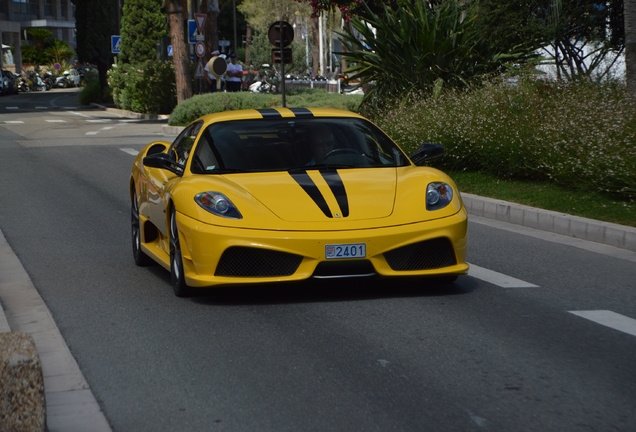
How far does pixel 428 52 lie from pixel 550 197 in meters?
7.41

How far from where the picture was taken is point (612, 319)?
680 centimetres

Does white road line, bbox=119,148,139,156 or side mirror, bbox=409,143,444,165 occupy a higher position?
side mirror, bbox=409,143,444,165

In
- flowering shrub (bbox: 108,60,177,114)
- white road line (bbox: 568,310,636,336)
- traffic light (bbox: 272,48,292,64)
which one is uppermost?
traffic light (bbox: 272,48,292,64)

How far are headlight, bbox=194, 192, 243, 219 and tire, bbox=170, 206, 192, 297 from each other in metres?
0.34

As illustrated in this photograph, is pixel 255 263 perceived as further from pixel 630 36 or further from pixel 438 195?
pixel 630 36

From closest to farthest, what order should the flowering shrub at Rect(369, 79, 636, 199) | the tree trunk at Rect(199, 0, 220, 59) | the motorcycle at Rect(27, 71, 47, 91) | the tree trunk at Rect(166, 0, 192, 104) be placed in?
the flowering shrub at Rect(369, 79, 636, 199) < the tree trunk at Rect(166, 0, 192, 104) < the tree trunk at Rect(199, 0, 220, 59) < the motorcycle at Rect(27, 71, 47, 91)

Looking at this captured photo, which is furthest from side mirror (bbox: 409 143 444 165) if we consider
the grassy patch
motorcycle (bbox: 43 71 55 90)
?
motorcycle (bbox: 43 71 55 90)

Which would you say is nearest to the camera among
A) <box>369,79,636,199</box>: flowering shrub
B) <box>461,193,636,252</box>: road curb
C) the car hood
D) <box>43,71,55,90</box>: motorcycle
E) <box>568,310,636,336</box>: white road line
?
<box>568,310,636,336</box>: white road line

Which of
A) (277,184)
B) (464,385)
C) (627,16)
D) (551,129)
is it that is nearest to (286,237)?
(277,184)

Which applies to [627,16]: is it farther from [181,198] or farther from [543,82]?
[181,198]

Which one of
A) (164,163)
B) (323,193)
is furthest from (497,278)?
(164,163)

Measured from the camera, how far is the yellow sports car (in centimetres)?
709

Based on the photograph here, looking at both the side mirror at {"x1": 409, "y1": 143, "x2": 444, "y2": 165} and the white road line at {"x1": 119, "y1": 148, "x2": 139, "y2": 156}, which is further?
the white road line at {"x1": 119, "y1": 148, "x2": 139, "y2": 156}

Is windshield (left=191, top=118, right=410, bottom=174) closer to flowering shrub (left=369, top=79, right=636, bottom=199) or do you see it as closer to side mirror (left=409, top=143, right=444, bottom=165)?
side mirror (left=409, top=143, right=444, bottom=165)
